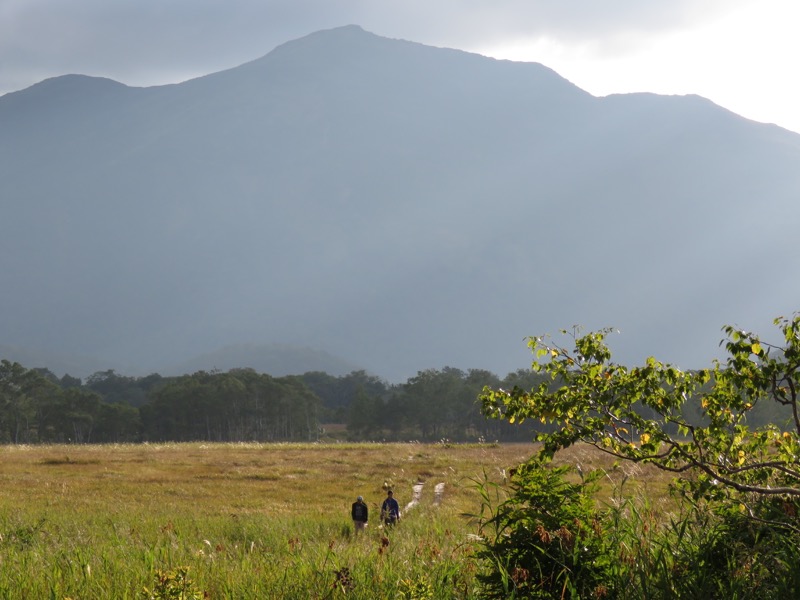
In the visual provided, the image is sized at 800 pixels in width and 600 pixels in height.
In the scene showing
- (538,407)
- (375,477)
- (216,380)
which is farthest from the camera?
(216,380)

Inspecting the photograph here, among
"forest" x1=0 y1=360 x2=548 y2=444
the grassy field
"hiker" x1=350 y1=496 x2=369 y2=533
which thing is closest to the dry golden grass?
the grassy field

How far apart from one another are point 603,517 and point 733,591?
4.81 ft

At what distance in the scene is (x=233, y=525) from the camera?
2264 centimetres

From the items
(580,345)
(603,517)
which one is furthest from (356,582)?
(580,345)

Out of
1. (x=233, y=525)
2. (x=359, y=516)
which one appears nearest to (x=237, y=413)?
(x=233, y=525)

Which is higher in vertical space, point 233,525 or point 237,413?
point 237,413

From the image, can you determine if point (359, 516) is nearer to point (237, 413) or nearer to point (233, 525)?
point (233, 525)

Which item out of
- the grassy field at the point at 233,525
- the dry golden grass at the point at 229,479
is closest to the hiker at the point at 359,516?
the grassy field at the point at 233,525

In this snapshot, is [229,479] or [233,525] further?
[229,479]

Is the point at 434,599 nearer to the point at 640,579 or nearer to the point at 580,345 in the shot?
the point at 640,579

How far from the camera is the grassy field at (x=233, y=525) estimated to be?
809 centimetres

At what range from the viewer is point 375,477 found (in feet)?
159

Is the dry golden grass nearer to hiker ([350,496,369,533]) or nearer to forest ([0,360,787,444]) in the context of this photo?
hiker ([350,496,369,533])

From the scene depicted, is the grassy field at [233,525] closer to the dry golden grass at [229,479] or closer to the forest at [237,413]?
the dry golden grass at [229,479]
